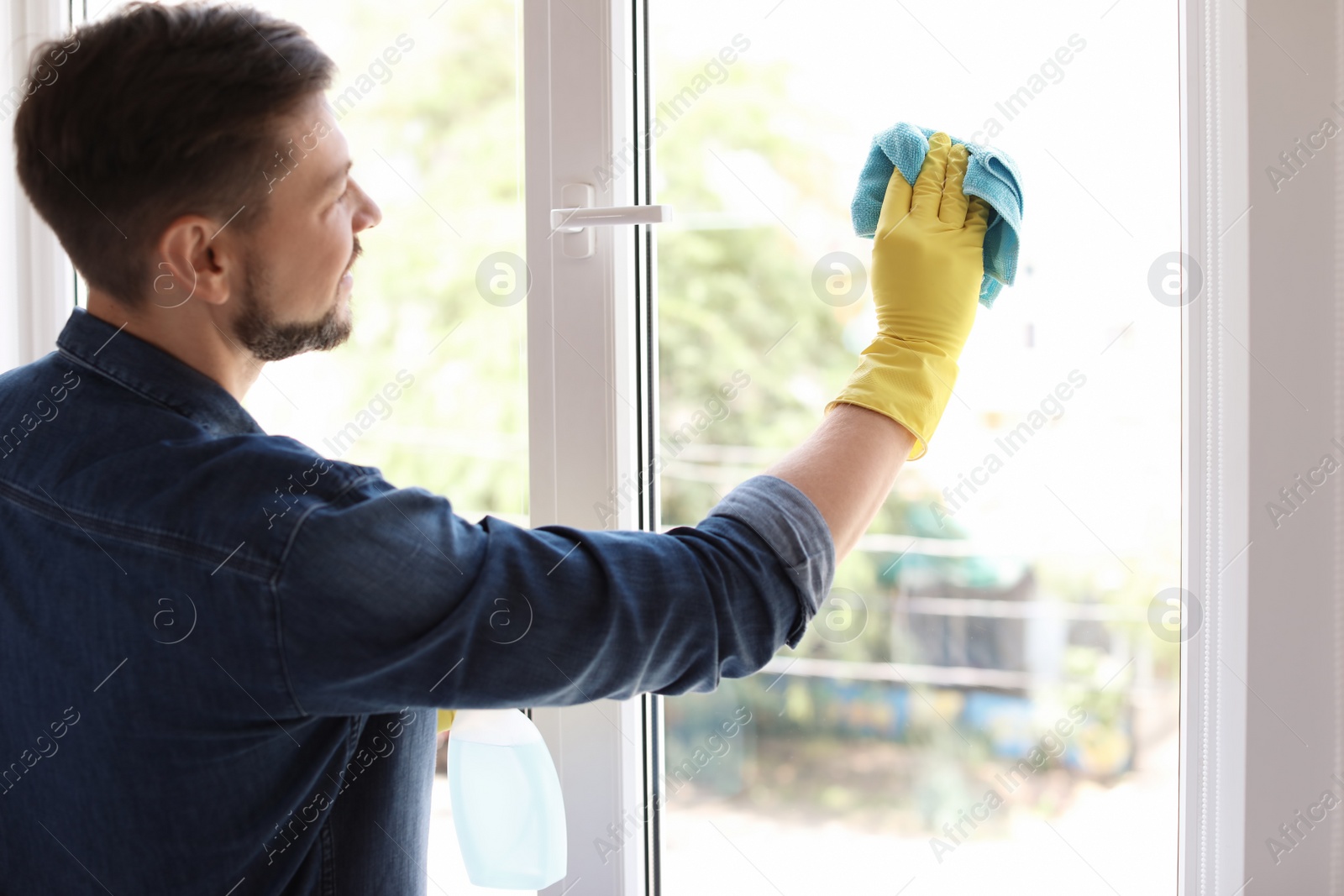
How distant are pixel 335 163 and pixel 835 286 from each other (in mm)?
481

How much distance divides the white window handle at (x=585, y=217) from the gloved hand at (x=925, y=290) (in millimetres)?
229

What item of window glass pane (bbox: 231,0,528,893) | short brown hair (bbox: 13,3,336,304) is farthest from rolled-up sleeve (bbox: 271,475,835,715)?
window glass pane (bbox: 231,0,528,893)

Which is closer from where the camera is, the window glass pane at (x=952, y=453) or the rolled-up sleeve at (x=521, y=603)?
the rolled-up sleeve at (x=521, y=603)

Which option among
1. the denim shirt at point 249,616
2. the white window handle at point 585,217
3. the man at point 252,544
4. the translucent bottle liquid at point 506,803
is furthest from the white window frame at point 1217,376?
the denim shirt at point 249,616

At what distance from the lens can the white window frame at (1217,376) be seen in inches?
32.8

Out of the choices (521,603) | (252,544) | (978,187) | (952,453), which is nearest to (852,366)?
(952,453)

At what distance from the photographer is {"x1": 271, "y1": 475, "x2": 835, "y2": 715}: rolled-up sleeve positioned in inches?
25.7

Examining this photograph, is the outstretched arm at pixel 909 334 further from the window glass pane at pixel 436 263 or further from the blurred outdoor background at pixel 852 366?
the window glass pane at pixel 436 263

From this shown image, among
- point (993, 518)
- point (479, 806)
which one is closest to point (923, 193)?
point (993, 518)

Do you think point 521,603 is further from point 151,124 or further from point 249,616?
point 151,124

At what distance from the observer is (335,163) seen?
2.68 ft

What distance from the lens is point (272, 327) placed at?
82cm

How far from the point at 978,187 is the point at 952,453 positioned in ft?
0.88

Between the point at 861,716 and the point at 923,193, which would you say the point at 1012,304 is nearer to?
the point at 923,193
